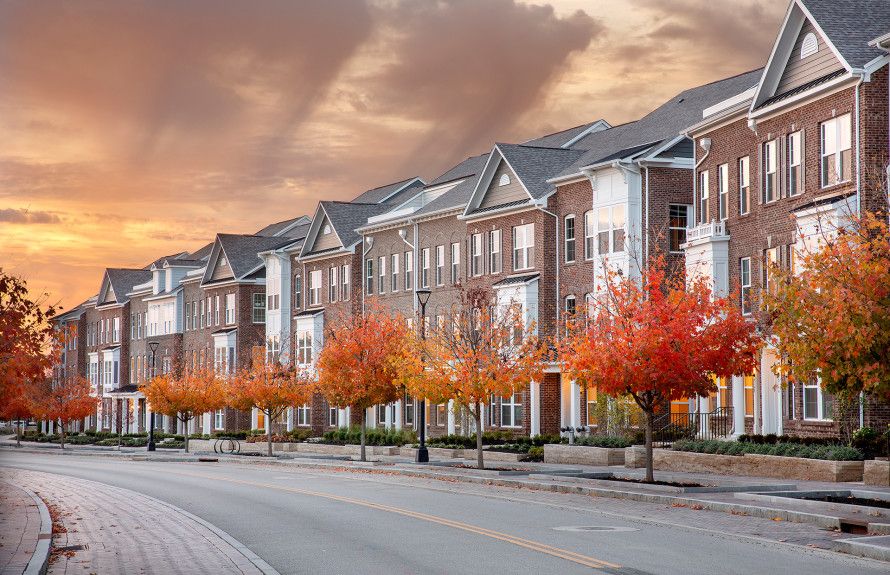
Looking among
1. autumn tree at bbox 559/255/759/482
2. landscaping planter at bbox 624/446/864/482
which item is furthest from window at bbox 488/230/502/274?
autumn tree at bbox 559/255/759/482

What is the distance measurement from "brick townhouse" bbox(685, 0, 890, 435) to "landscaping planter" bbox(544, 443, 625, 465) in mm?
4172

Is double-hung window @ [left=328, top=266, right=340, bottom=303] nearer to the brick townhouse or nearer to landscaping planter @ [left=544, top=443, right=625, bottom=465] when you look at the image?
landscaping planter @ [left=544, top=443, right=625, bottom=465]

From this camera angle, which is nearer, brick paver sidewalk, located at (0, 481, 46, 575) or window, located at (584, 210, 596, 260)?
brick paver sidewalk, located at (0, 481, 46, 575)

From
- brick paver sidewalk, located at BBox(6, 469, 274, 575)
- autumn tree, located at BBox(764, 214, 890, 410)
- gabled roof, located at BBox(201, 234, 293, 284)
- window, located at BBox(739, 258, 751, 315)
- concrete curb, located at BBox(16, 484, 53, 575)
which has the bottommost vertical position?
brick paver sidewalk, located at BBox(6, 469, 274, 575)

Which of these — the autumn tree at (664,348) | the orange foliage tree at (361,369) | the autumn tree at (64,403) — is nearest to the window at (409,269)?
the orange foliage tree at (361,369)

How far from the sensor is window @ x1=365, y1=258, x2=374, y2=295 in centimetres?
6450

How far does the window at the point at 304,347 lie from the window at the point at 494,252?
18.5 m

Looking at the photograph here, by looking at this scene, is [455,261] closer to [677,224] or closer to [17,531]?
[677,224]

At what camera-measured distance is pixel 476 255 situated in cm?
5541

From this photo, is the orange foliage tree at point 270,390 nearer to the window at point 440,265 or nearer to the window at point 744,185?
the window at point 440,265

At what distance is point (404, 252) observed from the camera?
6153cm

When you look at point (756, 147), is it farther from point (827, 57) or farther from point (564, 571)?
point (564, 571)

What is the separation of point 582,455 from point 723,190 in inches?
410

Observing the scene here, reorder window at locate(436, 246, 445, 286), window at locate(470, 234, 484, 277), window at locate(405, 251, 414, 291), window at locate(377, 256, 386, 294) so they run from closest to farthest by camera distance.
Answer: window at locate(470, 234, 484, 277) → window at locate(436, 246, 445, 286) → window at locate(405, 251, 414, 291) → window at locate(377, 256, 386, 294)
